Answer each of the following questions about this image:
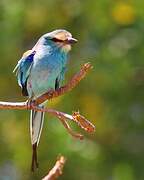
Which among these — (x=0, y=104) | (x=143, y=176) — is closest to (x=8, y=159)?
(x=143, y=176)

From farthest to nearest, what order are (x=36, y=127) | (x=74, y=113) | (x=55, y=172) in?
(x=36, y=127), (x=74, y=113), (x=55, y=172)

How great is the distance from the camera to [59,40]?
16.5 ft

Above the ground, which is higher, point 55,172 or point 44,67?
point 55,172

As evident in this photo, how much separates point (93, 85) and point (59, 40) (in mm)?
3921

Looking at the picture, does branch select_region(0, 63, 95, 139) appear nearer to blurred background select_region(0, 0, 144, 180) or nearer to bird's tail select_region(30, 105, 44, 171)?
bird's tail select_region(30, 105, 44, 171)

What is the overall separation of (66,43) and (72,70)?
3626 millimetres

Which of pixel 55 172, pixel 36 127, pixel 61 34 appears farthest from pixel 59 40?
pixel 55 172

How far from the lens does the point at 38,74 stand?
16.5ft

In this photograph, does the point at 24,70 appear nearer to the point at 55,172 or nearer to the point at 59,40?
the point at 59,40

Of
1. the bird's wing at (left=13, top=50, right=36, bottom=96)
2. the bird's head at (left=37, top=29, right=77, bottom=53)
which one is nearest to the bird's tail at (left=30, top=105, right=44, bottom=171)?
the bird's wing at (left=13, top=50, right=36, bottom=96)

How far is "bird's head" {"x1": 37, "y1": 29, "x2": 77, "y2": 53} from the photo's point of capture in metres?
4.92

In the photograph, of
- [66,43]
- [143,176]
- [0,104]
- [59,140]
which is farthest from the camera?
[143,176]

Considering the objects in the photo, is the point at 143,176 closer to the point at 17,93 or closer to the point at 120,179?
the point at 120,179

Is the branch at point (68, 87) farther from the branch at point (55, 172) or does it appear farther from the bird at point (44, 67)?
the branch at point (55, 172)
